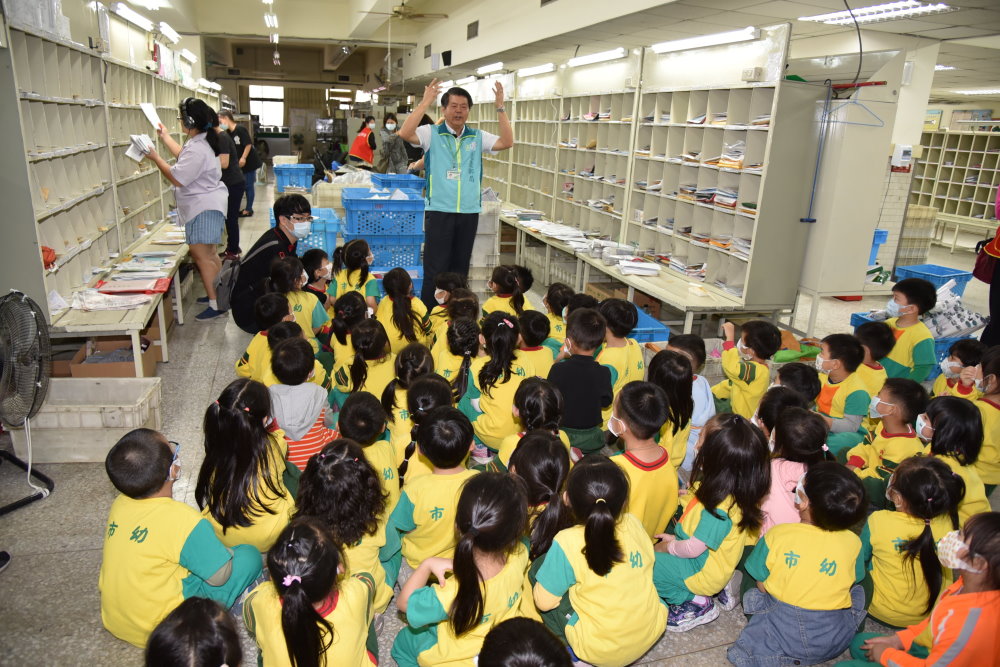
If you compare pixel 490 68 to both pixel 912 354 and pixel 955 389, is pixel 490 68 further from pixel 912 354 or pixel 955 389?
pixel 955 389

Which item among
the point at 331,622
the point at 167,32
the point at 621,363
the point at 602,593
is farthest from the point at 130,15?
the point at 602,593

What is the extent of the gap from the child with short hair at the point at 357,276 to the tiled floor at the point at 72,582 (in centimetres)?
121

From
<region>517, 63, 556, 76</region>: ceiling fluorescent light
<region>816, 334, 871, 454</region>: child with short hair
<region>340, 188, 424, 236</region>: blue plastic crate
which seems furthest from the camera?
<region>517, 63, 556, 76</region>: ceiling fluorescent light

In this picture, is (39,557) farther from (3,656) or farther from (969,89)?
(969,89)

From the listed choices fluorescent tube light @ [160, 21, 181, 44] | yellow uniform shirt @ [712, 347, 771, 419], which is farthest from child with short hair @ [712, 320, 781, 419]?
fluorescent tube light @ [160, 21, 181, 44]

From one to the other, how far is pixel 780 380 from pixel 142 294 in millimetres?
3899

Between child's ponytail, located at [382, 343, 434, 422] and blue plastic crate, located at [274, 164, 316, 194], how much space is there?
7405 millimetres

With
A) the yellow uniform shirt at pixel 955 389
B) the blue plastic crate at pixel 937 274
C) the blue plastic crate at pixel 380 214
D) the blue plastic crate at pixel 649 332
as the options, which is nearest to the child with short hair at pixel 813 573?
the yellow uniform shirt at pixel 955 389

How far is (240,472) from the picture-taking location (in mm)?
2219

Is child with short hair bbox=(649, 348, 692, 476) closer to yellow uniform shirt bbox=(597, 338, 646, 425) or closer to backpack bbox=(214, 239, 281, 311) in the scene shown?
yellow uniform shirt bbox=(597, 338, 646, 425)

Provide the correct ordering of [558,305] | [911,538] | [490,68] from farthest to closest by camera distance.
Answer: [490,68] < [558,305] < [911,538]

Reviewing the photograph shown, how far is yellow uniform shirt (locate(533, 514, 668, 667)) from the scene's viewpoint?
1.79m

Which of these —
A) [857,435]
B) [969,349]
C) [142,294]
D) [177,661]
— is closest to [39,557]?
[177,661]

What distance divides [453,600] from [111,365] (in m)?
2.98
